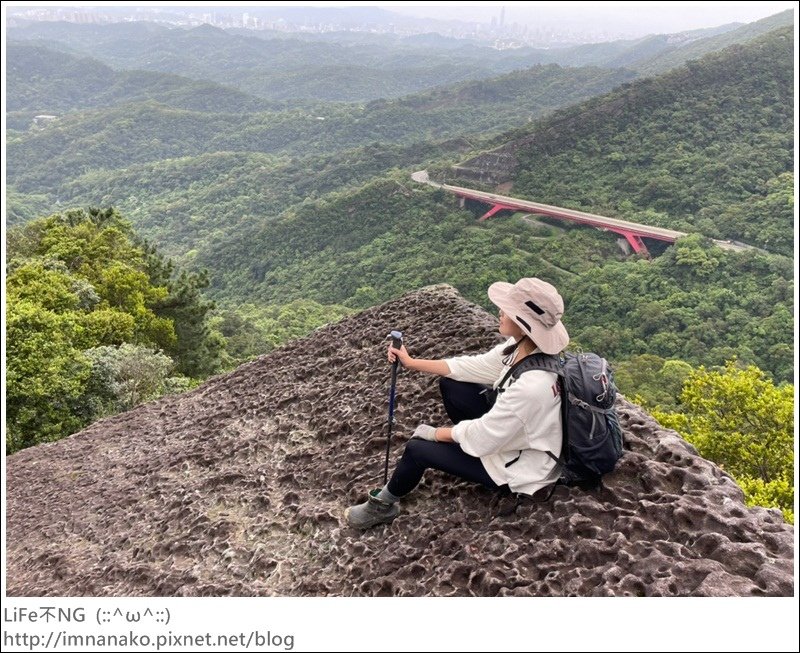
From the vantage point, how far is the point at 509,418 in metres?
3.08

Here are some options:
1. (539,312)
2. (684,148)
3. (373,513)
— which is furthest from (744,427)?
(684,148)

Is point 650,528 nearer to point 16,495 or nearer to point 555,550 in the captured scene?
point 555,550

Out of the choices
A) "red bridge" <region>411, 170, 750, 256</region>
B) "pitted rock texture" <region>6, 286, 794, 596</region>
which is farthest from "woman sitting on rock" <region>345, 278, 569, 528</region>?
"red bridge" <region>411, 170, 750, 256</region>

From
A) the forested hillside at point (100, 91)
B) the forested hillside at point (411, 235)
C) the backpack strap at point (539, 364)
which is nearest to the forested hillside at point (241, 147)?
the forested hillside at point (411, 235)

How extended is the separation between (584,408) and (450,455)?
840 millimetres

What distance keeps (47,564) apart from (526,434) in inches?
175

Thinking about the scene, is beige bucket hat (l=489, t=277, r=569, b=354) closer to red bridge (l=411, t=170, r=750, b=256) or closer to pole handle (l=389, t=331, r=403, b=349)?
pole handle (l=389, t=331, r=403, b=349)

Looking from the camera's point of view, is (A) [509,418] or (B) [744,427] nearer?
(A) [509,418]

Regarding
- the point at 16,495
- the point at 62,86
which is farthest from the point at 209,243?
the point at 62,86

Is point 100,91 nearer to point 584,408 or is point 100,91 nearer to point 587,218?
point 587,218

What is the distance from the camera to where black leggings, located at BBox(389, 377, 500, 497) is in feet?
11.3

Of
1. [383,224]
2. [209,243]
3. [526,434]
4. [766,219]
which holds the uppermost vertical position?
[526,434]

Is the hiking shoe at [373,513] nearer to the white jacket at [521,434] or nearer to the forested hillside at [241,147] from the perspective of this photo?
the white jacket at [521,434]

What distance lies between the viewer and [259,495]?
4.83 meters
